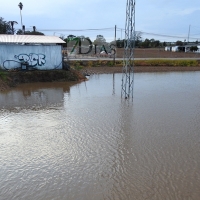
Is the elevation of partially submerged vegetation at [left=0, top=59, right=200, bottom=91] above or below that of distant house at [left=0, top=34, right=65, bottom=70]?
below

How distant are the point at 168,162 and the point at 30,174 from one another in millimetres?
3574

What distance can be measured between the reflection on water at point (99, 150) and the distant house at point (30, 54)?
6867 millimetres

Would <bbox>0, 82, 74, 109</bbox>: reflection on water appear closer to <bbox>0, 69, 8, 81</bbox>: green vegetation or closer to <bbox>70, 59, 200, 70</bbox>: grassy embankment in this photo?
<bbox>0, 69, 8, 81</bbox>: green vegetation

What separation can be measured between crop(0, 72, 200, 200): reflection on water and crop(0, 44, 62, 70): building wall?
6875 mm

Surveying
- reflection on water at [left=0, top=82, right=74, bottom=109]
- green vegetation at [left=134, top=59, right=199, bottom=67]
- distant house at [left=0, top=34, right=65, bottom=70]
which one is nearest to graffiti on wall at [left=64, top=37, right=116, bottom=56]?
green vegetation at [left=134, top=59, right=199, bottom=67]

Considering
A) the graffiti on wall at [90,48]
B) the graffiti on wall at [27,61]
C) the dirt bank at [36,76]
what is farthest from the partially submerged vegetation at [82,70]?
the graffiti on wall at [90,48]

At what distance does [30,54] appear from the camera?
57.7ft

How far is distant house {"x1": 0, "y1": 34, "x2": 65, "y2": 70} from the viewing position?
1703 cm

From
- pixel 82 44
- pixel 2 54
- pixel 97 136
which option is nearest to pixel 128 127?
pixel 97 136

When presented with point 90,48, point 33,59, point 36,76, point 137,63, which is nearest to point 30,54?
point 33,59

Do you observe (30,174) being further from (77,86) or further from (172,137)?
(77,86)

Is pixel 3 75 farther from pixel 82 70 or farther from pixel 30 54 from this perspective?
pixel 82 70

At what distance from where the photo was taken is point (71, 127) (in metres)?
7.92

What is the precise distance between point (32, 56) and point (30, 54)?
226 millimetres
